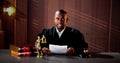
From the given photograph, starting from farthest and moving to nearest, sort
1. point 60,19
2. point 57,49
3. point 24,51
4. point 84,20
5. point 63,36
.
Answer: point 84,20
point 63,36
point 60,19
point 57,49
point 24,51

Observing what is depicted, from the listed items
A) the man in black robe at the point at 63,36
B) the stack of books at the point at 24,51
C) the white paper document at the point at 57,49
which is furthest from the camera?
the man in black robe at the point at 63,36

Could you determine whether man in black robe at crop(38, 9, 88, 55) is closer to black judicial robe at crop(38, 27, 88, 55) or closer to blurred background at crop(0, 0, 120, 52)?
black judicial robe at crop(38, 27, 88, 55)

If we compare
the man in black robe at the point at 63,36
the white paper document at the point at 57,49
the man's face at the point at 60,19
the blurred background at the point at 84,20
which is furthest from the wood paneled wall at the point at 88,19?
the white paper document at the point at 57,49

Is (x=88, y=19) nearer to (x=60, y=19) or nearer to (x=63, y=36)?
(x=63, y=36)

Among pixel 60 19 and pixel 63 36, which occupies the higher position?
pixel 60 19

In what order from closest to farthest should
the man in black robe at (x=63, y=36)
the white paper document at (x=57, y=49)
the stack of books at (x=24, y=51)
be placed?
the stack of books at (x=24, y=51), the white paper document at (x=57, y=49), the man in black robe at (x=63, y=36)

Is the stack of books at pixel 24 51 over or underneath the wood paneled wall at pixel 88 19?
underneath

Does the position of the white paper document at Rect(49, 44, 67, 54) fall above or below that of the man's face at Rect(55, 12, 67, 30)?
below

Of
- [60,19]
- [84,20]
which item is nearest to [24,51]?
Answer: [60,19]

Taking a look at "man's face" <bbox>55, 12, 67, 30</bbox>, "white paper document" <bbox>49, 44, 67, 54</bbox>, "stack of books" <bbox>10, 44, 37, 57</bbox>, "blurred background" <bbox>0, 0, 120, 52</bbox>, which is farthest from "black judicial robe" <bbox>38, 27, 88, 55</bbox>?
"blurred background" <bbox>0, 0, 120, 52</bbox>

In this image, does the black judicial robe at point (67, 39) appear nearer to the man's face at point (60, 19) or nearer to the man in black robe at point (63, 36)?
the man in black robe at point (63, 36)

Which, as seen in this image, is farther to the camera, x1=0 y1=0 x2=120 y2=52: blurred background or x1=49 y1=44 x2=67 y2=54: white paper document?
x1=0 y1=0 x2=120 y2=52: blurred background

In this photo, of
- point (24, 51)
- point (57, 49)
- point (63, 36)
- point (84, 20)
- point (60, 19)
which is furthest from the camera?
point (84, 20)

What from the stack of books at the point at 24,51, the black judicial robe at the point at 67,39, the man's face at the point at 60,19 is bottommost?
the stack of books at the point at 24,51
